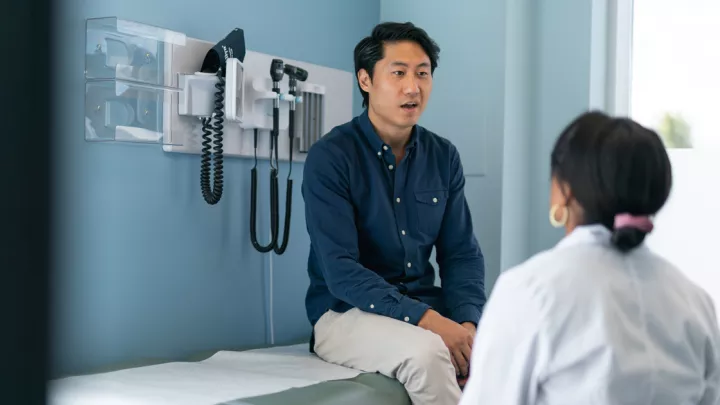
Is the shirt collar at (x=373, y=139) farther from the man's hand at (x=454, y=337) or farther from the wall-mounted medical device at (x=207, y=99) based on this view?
the man's hand at (x=454, y=337)

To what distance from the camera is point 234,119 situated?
2180 millimetres

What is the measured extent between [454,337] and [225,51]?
989 mm

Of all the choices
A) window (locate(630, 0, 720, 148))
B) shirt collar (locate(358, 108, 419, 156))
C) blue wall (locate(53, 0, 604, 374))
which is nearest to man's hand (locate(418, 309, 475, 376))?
shirt collar (locate(358, 108, 419, 156))

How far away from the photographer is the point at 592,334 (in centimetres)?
95

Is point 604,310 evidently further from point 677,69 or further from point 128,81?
point 677,69

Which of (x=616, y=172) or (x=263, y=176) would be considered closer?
(x=616, y=172)

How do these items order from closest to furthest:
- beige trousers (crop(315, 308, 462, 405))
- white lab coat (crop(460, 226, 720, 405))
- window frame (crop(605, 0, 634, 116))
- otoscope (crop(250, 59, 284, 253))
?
1. white lab coat (crop(460, 226, 720, 405))
2. beige trousers (crop(315, 308, 462, 405))
3. otoscope (crop(250, 59, 284, 253))
4. window frame (crop(605, 0, 634, 116))

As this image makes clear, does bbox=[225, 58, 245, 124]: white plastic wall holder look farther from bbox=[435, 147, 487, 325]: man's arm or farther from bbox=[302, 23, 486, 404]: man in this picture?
bbox=[435, 147, 487, 325]: man's arm

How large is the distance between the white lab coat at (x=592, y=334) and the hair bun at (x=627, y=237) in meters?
0.02

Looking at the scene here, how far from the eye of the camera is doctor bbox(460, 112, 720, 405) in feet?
3.14

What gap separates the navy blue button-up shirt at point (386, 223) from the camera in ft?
6.68

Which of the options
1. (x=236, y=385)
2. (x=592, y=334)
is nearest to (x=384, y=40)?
(x=236, y=385)

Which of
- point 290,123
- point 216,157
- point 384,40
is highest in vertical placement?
point 384,40

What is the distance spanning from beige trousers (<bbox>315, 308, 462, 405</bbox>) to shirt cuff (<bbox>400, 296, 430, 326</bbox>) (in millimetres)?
23
